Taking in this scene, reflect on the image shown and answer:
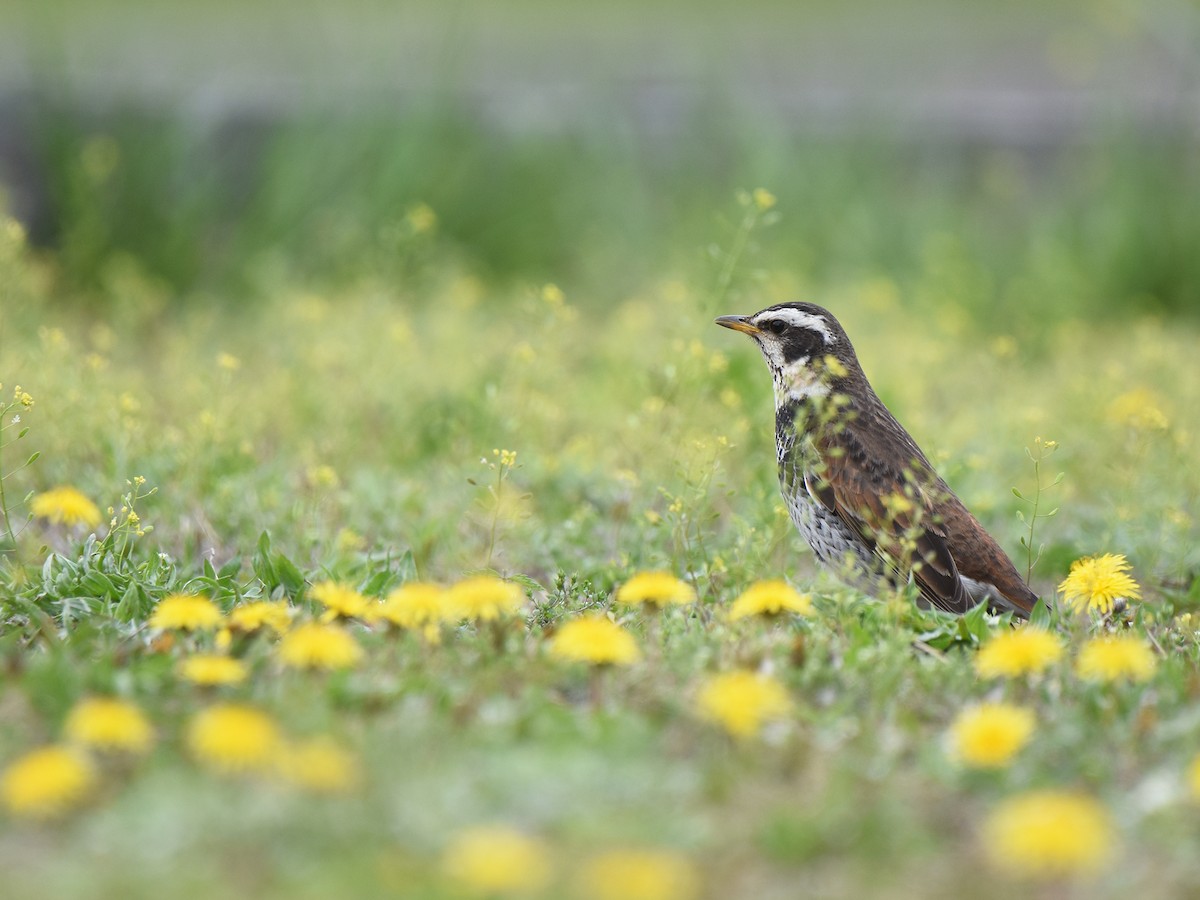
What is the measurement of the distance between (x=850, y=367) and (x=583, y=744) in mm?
3276

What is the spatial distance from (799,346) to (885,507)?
1055 millimetres

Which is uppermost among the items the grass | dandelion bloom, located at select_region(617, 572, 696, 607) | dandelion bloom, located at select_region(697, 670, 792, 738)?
dandelion bloom, located at select_region(697, 670, 792, 738)

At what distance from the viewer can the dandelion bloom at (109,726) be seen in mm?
3270

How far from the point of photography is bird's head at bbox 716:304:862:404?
20.9 ft

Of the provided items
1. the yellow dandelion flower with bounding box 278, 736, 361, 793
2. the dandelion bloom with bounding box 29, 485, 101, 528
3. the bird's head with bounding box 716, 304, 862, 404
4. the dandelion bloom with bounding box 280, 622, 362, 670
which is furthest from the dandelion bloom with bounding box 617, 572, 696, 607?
the bird's head with bounding box 716, 304, 862, 404

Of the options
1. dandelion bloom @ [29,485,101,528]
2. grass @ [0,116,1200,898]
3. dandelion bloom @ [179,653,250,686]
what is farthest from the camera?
dandelion bloom @ [29,485,101,528]

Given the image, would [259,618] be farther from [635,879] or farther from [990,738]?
[990,738]

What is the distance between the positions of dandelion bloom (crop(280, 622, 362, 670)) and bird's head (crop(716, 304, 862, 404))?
9.72 ft

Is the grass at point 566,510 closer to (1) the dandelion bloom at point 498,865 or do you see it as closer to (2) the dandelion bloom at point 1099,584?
(1) the dandelion bloom at point 498,865

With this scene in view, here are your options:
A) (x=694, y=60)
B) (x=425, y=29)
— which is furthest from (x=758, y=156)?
(x=425, y=29)

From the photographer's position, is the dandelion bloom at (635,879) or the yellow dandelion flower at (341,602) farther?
the yellow dandelion flower at (341,602)

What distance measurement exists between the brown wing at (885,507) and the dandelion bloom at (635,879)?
105 inches

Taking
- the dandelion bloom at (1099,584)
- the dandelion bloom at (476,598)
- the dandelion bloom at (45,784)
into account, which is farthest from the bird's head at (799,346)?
the dandelion bloom at (45,784)

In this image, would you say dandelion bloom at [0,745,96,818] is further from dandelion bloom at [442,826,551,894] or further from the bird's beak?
the bird's beak
